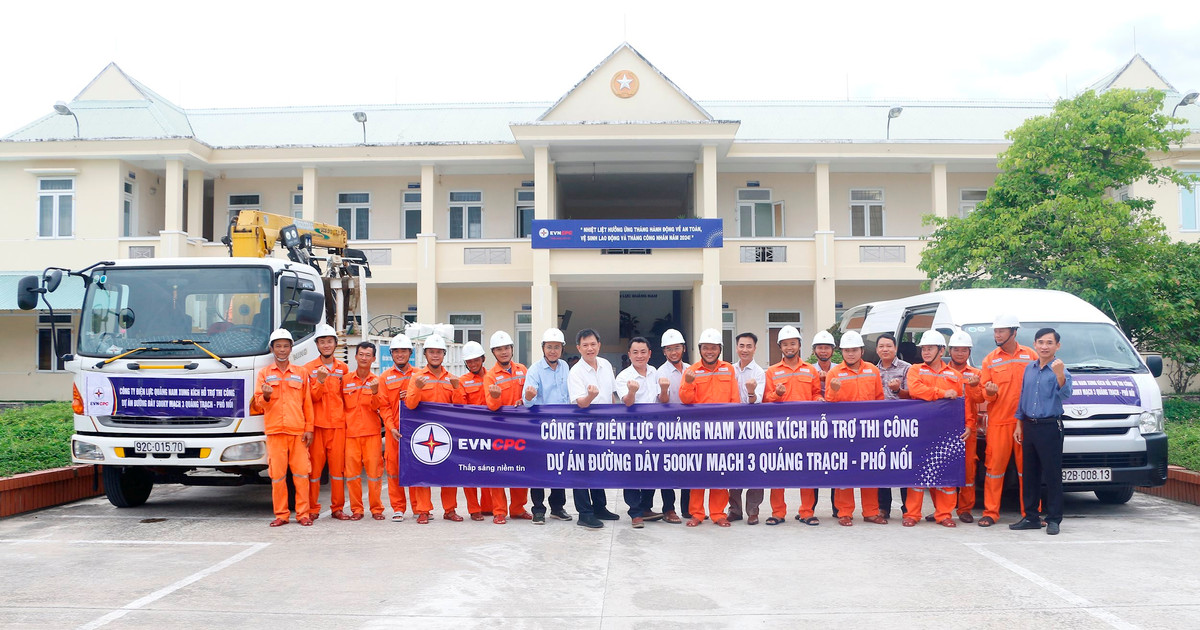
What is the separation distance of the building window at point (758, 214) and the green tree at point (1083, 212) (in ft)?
33.6

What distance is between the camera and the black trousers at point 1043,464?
750 cm

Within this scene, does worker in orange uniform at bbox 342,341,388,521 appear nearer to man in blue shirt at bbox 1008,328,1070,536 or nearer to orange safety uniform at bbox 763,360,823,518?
orange safety uniform at bbox 763,360,823,518

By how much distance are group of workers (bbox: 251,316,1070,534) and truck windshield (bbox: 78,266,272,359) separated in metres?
0.55

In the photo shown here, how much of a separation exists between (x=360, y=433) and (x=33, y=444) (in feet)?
15.2

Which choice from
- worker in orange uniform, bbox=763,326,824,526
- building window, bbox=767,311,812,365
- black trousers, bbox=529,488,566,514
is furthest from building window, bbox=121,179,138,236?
worker in orange uniform, bbox=763,326,824,526

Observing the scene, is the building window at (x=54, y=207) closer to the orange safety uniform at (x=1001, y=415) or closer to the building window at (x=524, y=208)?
the building window at (x=524, y=208)

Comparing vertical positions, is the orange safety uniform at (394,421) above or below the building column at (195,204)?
below

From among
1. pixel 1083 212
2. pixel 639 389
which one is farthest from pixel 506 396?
pixel 1083 212

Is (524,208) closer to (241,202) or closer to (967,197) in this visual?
(241,202)

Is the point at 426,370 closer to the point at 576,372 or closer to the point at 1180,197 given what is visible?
the point at 576,372

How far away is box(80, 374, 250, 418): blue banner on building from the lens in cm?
796

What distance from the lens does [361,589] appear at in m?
5.73

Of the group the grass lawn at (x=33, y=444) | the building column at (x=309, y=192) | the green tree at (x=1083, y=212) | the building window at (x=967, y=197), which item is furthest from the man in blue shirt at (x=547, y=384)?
the building window at (x=967, y=197)

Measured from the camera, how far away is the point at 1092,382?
8.19 meters
